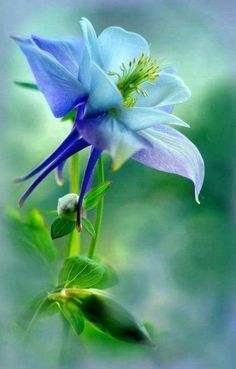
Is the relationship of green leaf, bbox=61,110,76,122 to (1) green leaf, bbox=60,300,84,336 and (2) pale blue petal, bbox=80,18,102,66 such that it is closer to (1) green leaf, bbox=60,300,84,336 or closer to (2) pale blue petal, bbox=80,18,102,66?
(2) pale blue petal, bbox=80,18,102,66

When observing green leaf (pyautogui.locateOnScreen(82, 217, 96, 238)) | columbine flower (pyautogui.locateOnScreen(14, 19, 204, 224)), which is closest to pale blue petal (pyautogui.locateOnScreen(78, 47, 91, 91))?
columbine flower (pyautogui.locateOnScreen(14, 19, 204, 224))

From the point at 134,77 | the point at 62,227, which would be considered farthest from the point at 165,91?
the point at 62,227

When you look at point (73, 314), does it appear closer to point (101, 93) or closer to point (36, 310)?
point (36, 310)

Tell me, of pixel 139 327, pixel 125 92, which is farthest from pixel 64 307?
pixel 125 92

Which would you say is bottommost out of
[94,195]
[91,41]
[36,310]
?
[36,310]

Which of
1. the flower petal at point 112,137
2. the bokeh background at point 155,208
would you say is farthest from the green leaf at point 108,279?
the flower petal at point 112,137

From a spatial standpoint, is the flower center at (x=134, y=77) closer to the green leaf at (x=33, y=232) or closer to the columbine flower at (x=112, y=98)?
the columbine flower at (x=112, y=98)
